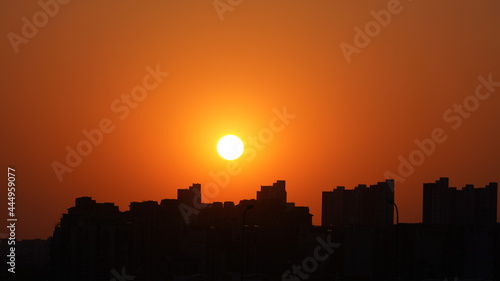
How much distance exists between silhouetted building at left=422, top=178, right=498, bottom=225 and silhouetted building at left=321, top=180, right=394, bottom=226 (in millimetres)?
7555

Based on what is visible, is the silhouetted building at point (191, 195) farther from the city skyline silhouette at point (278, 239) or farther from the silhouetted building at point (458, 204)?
the silhouetted building at point (458, 204)

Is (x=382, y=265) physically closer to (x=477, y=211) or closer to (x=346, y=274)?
(x=346, y=274)

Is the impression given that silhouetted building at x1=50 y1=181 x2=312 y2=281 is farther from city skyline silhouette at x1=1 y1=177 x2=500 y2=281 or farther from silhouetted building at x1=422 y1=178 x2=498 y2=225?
silhouetted building at x1=422 y1=178 x2=498 y2=225

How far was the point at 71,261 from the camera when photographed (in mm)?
127500

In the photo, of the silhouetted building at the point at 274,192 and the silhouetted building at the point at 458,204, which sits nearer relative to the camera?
the silhouetted building at the point at 458,204

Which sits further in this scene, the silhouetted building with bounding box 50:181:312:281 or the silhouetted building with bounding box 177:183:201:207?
the silhouetted building with bounding box 177:183:201:207

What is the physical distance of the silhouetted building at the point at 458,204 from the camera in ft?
521

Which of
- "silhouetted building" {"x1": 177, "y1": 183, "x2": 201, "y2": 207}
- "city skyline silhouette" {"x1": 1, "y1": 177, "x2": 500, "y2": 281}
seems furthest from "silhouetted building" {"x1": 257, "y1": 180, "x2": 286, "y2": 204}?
"silhouetted building" {"x1": 177, "y1": 183, "x2": 201, "y2": 207}

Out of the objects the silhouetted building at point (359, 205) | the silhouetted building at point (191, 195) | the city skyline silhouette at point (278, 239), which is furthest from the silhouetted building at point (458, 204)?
the silhouetted building at point (191, 195)

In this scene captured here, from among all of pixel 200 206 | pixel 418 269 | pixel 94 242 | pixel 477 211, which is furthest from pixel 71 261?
pixel 477 211

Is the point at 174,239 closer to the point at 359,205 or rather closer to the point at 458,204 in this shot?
the point at 359,205

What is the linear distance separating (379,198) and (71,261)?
62.8 meters

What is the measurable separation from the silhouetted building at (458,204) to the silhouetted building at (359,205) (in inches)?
297

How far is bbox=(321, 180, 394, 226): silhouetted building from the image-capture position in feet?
524
